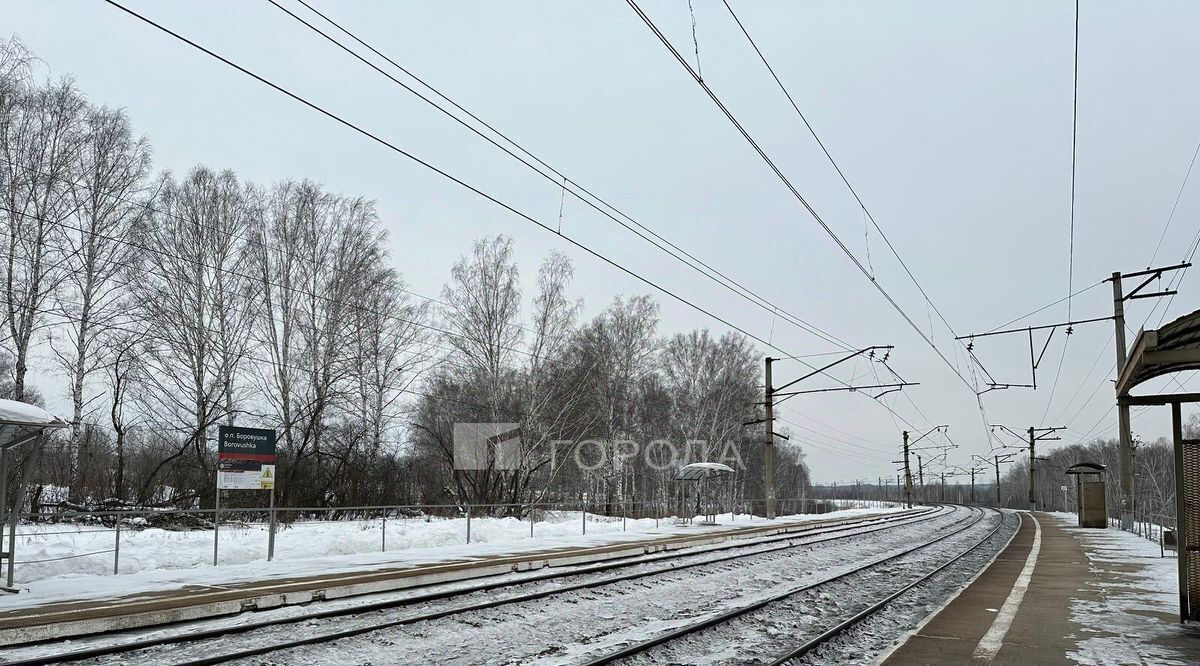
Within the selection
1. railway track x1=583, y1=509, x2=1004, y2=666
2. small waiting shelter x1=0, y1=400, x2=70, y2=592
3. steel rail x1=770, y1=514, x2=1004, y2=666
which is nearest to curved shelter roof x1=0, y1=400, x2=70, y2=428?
small waiting shelter x1=0, y1=400, x2=70, y2=592

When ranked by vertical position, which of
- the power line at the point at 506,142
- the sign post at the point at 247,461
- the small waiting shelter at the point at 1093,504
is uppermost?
the power line at the point at 506,142

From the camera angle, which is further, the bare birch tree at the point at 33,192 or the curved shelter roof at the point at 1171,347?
the bare birch tree at the point at 33,192

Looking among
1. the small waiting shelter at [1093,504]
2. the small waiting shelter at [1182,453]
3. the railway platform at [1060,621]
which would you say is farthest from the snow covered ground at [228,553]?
the small waiting shelter at [1093,504]

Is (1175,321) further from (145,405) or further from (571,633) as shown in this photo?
(145,405)

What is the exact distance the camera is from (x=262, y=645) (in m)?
8.78

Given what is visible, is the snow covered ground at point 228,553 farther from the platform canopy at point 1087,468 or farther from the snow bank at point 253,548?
the platform canopy at point 1087,468

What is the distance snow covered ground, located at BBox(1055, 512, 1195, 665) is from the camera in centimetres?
862

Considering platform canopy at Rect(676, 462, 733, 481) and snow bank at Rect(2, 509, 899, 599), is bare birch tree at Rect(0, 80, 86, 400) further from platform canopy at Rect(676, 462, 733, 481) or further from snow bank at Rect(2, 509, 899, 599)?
platform canopy at Rect(676, 462, 733, 481)

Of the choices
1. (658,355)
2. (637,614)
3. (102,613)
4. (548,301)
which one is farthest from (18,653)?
(658,355)

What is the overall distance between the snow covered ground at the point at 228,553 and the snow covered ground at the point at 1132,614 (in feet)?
37.7

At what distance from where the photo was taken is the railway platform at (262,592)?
9367mm

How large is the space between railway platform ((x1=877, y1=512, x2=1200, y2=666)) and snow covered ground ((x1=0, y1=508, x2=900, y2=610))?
9976 millimetres

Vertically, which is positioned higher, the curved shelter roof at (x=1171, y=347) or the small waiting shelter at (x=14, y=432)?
the curved shelter roof at (x=1171, y=347)

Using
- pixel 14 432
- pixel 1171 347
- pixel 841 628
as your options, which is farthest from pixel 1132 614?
pixel 14 432
